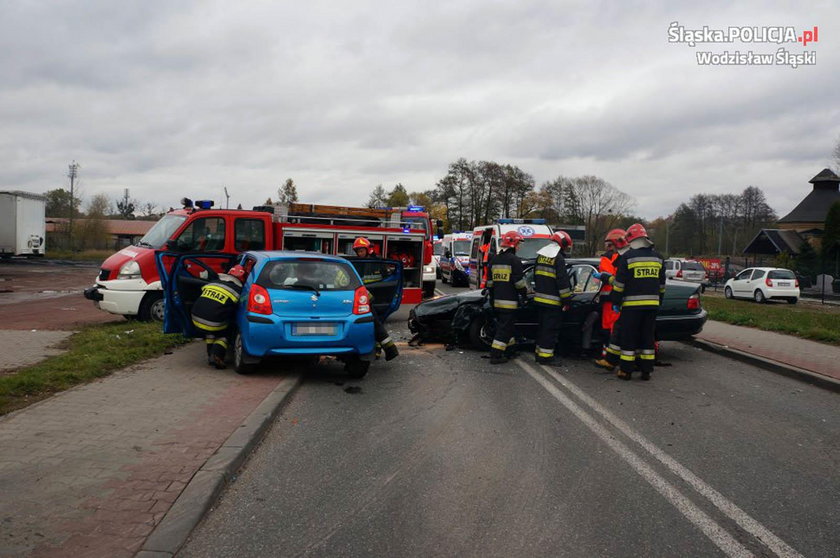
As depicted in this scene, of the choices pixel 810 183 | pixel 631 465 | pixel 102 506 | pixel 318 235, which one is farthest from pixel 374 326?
pixel 810 183

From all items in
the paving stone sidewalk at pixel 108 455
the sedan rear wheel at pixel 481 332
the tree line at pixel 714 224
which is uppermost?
the tree line at pixel 714 224

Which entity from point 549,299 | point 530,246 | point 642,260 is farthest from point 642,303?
point 530,246

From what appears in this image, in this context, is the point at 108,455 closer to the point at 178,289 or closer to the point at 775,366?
the point at 178,289

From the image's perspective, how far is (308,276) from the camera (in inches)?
304

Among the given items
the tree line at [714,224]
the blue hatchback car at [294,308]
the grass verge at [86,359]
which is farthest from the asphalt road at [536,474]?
the tree line at [714,224]

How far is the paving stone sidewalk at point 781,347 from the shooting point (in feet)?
29.6

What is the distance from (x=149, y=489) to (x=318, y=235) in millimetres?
9819

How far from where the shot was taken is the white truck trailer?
104 ft

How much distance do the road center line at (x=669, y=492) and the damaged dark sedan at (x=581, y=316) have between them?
2945 millimetres

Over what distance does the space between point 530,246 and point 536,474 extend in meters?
14.1

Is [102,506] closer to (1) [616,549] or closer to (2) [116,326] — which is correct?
(1) [616,549]

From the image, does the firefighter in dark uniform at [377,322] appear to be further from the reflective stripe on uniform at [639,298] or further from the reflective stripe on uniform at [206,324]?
the reflective stripe on uniform at [639,298]

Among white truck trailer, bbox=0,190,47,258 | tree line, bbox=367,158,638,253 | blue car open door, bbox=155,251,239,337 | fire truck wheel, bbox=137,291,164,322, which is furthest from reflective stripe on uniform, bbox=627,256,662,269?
→ tree line, bbox=367,158,638,253

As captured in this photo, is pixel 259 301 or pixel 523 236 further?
pixel 523 236
